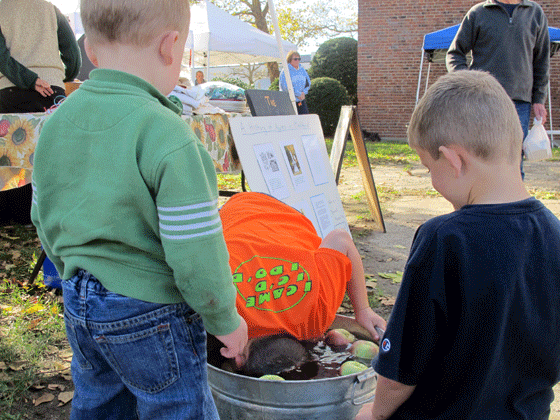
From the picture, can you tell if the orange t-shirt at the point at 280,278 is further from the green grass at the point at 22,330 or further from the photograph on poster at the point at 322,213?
the photograph on poster at the point at 322,213

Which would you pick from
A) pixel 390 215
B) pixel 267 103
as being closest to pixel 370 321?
pixel 267 103

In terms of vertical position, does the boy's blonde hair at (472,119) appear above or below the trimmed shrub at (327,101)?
above

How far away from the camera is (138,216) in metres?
1.09

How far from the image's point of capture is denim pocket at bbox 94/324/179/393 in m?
1.11

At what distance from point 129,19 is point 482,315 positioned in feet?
3.27

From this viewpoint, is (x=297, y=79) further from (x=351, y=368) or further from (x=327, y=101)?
(x=351, y=368)

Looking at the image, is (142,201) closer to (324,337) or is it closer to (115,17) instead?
(115,17)

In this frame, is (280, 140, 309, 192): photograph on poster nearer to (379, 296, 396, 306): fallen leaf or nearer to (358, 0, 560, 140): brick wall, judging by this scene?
(379, 296, 396, 306): fallen leaf

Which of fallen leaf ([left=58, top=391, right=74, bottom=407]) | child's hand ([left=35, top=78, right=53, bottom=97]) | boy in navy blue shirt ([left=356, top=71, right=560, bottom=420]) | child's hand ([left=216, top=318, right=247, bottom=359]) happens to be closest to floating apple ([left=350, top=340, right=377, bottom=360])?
boy in navy blue shirt ([left=356, top=71, right=560, bottom=420])

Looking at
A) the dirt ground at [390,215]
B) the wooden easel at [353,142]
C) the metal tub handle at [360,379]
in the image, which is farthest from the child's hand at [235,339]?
the wooden easel at [353,142]

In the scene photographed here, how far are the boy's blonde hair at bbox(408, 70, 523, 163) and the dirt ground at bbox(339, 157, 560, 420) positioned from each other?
144 centimetres

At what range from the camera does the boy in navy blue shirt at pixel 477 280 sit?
3.34ft

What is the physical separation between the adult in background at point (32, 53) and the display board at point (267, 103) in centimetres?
136

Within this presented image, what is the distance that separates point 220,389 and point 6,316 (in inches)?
70.7
